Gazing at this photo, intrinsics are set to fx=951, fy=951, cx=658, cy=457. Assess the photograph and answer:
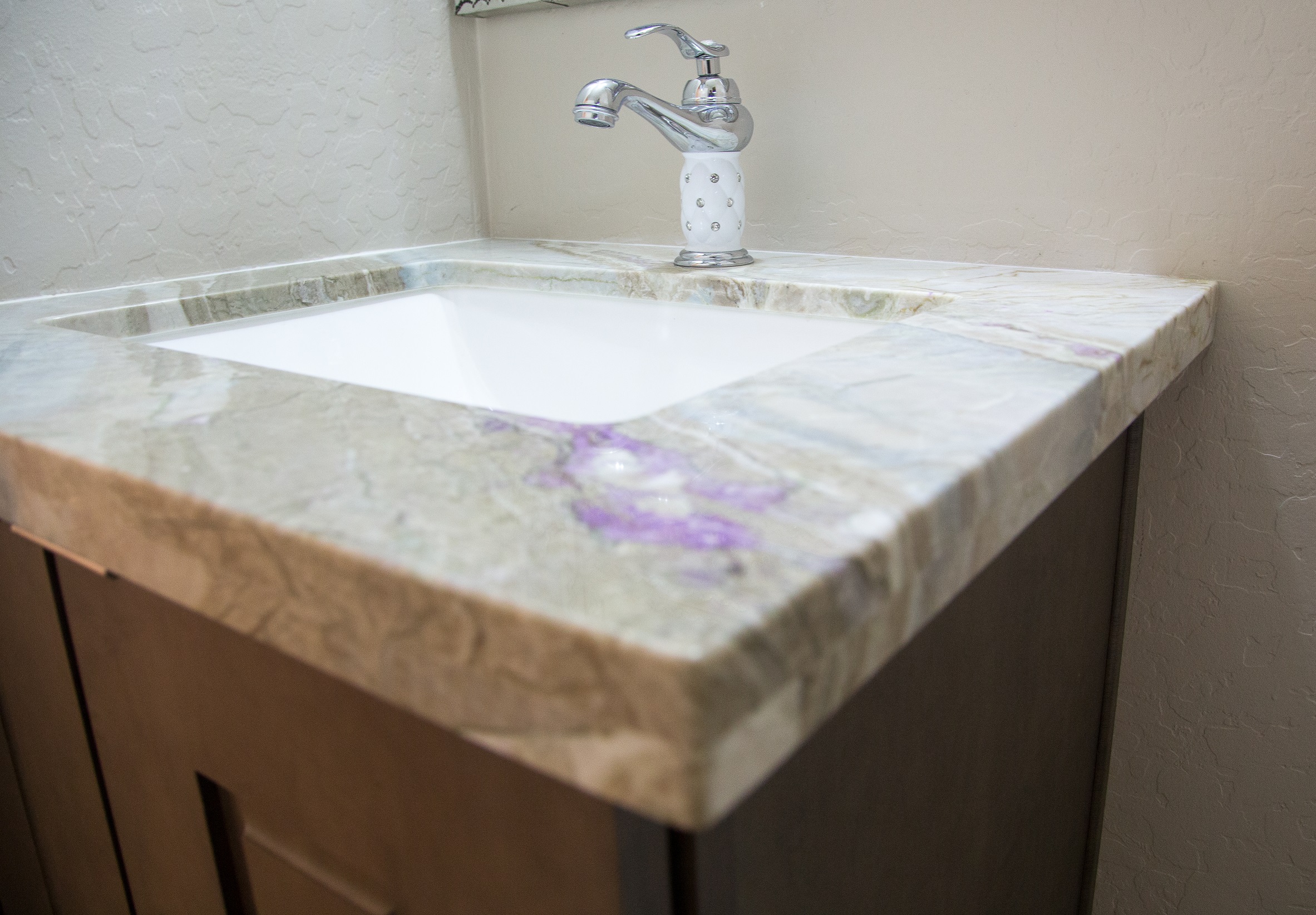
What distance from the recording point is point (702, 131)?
757mm

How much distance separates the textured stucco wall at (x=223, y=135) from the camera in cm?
74

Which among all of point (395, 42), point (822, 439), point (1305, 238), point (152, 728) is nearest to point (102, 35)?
point (395, 42)

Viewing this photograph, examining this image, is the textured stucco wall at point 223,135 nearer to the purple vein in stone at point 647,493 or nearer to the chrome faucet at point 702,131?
the chrome faucet at point 702,131

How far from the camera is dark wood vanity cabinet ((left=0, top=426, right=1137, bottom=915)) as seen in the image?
0.95 feet

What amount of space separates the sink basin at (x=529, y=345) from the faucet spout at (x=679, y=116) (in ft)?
0.43

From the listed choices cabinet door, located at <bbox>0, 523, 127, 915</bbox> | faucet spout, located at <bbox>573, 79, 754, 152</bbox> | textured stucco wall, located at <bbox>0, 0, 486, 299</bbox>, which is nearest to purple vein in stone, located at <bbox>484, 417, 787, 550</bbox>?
cabinet door, located at <bbox>0, 523, 127, 915</bbox>

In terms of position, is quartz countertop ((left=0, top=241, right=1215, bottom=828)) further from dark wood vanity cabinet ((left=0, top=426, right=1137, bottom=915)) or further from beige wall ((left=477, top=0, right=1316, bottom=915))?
beige wall ((left=477, top=0, right=1316, bottom=915))

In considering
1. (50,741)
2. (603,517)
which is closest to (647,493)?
(603,517)

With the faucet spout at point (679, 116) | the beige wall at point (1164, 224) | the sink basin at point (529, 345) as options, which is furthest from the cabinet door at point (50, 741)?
the beige wall at point (1164, 224)

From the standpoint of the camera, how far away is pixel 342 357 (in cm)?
81

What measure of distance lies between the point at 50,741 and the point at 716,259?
57 cm

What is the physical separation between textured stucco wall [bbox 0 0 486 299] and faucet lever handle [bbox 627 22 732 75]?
33 cm

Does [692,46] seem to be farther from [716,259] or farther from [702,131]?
[716,259]

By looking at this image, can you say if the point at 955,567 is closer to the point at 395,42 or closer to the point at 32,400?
the point at 32,400
